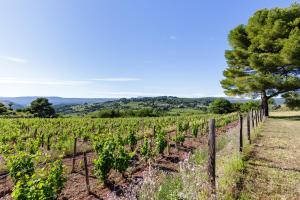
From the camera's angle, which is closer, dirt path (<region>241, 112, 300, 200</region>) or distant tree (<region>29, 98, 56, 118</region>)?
dirt path (<region>241, 112, 300, 200</region>)

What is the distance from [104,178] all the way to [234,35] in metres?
31.0

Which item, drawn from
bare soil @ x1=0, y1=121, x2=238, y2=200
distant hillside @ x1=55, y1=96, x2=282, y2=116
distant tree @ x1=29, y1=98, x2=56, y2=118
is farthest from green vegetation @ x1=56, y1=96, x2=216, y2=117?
bare soil @ x1=0, y1=121, x2=238, y2=200

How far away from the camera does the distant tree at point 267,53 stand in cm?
2745

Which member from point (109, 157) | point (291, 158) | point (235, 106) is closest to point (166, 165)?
point (109, 157)

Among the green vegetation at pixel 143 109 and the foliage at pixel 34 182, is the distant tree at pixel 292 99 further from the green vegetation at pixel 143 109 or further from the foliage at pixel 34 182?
the green vegetation at pixel 143 109

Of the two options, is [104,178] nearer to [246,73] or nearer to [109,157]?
[109,157]

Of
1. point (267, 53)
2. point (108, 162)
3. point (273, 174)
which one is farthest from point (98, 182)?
point (267, 53)

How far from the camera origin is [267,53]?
1144 inches

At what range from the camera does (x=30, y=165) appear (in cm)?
746

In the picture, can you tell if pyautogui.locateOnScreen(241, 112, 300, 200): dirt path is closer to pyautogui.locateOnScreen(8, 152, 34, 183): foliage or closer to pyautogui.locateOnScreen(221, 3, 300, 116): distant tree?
pyautogui.locateOnScreen(8, 152, 34, 183): foliage

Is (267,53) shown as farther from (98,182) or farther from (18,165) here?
(18,165)

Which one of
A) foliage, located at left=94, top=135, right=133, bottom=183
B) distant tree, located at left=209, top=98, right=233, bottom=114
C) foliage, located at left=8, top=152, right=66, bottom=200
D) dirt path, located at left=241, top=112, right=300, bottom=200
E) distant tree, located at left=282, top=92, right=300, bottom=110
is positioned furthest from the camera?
distant tree, located at left=209, top=98, right=233, bottom=114

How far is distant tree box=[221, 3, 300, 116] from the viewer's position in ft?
90.1

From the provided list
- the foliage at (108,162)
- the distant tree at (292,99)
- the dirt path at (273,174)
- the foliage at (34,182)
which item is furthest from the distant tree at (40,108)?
the dirt path at (273,174)
